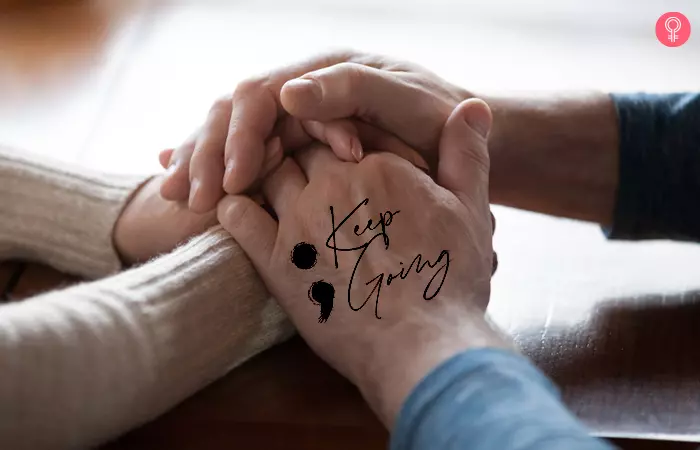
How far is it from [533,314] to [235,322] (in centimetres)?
24

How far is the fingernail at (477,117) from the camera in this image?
673mm

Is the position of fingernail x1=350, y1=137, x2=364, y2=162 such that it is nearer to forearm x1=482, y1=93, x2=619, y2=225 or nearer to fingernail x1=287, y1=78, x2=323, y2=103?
fingernail x1=287, y1=78, x2=323, y2=103

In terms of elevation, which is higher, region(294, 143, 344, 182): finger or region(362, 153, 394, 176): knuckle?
region(362, 153, 394, 176): knuckle

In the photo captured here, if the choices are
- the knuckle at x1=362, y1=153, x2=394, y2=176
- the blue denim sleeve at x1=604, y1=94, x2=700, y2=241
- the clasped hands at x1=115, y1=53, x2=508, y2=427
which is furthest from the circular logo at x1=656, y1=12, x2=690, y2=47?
the knuckle at x1=362, y1=153, x2=394, y2=176

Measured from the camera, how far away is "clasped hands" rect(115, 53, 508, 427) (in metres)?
0.57

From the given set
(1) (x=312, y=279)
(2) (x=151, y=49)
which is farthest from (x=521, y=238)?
(2) (x=151, y=49)

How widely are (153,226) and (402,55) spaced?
511mm

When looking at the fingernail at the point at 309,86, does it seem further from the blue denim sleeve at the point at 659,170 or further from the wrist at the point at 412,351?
the blue denim sleeve at the point at 659,170

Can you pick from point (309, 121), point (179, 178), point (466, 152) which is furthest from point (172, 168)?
point (466, 152)

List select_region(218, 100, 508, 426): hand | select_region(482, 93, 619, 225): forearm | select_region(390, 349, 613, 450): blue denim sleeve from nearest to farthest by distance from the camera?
select_region(390, 349, 613, 450): blue denim sleeve, select_region(218, 100, 508, 426): hand, select_region(482, 93, 619, 225): forearm

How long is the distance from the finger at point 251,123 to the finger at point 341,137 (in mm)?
37

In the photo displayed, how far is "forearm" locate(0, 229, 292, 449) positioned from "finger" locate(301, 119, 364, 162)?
112 mm

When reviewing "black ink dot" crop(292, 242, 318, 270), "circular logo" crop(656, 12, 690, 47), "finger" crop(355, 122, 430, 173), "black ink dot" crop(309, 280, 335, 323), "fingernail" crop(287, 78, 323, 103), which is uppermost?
"fingernail" crop(287, 78, 323, 103)

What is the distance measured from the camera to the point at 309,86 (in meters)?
0.63
